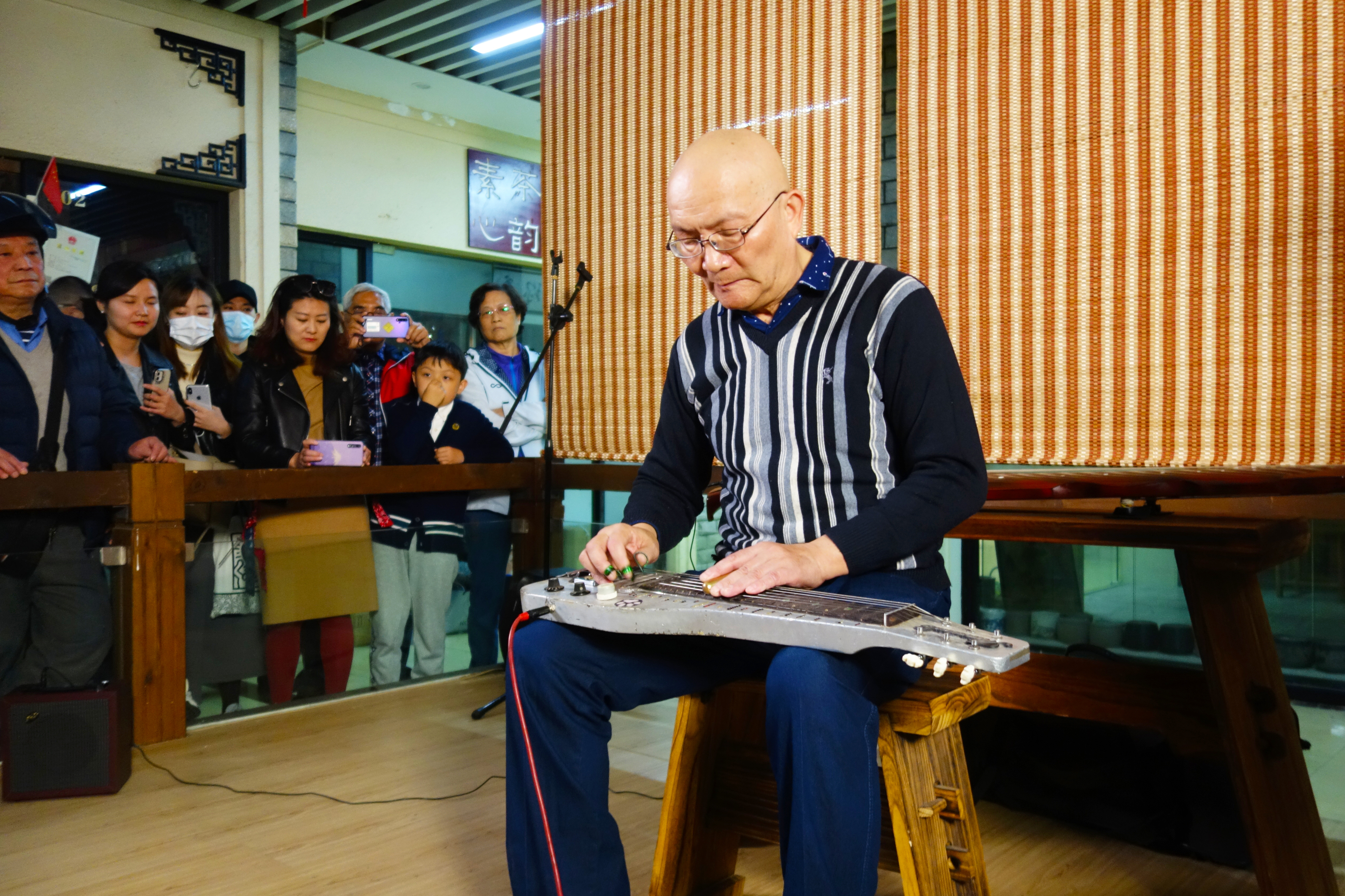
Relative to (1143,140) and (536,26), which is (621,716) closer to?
(1143,140)

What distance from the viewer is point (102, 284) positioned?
11.0 ft

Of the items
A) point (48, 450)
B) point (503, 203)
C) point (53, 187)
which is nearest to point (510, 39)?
point (503, 203)

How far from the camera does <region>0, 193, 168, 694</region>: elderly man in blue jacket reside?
2.60 m

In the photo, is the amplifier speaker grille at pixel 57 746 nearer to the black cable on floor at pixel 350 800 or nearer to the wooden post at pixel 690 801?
the black cable on floor at pixel 350 800

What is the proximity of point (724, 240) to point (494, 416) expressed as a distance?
102 inches

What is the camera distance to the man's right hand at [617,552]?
146 centimetres

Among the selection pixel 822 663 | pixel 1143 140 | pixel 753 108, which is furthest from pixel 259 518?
pixel 1143 140

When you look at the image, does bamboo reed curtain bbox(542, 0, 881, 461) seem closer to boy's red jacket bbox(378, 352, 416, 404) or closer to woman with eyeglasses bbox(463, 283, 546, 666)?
woman with eyeglasses bbox(463, 283, 546, 666)

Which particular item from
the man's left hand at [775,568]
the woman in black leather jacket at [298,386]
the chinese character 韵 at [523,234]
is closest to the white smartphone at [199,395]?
the woman in black leather jacket at [298,386]

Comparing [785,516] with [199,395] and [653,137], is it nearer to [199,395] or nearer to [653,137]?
[653,137]

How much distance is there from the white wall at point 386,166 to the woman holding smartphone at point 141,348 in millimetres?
2426

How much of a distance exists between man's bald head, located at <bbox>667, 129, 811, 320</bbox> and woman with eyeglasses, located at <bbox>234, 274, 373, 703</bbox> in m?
2.11

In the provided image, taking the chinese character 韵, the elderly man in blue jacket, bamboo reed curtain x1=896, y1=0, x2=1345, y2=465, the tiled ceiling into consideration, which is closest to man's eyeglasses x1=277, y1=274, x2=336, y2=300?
the elderly man in blue jacket

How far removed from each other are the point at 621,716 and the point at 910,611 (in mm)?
2120
